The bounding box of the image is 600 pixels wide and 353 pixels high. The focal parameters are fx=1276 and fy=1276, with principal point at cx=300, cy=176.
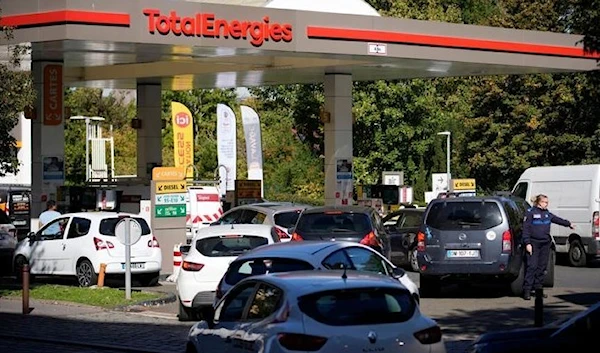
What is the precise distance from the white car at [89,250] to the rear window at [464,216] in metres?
7.22

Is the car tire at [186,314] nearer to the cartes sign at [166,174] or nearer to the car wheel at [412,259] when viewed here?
the cartes sign at [166,174]

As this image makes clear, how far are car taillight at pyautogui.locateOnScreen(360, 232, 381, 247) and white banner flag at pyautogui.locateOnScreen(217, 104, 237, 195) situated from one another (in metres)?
23.5

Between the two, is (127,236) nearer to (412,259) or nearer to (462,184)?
(412,259)

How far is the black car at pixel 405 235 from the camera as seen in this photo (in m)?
31.5

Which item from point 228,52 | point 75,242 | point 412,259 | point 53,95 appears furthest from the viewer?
point 53,95

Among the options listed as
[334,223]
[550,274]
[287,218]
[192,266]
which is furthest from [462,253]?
[287,218]

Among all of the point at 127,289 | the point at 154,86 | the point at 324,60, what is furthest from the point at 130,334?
the point at 154,86

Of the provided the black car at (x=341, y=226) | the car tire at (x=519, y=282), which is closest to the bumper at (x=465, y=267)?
the car tire at (x=519, y=282)

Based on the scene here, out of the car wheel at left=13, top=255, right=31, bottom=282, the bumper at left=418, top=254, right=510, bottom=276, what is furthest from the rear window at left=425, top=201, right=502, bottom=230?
the car wheel at left=13, top=255, right=31, bottom=282

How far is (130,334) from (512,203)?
8.17m

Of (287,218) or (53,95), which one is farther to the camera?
(53,95)

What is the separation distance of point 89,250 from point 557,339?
19083mm

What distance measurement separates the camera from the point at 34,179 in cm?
3550

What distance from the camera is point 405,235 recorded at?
31688mm
